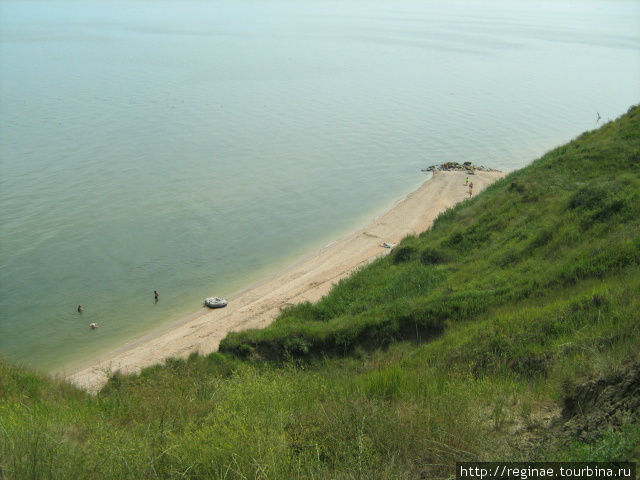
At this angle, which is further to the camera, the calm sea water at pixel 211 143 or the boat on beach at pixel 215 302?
the calm sea water at pixel 211 143

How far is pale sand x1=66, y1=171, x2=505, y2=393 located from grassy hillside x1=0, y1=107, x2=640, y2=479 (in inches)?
205

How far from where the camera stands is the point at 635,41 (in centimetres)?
12656

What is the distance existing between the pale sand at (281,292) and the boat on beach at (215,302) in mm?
376

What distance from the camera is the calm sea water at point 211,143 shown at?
28.6 meters

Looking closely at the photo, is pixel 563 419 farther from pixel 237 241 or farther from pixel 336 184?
pixel 336 184

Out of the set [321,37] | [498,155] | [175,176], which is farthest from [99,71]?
[321,37]

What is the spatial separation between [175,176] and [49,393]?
3236 centimetres

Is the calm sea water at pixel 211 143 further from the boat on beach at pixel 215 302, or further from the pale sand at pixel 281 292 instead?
the pale sand at pixel 281 292

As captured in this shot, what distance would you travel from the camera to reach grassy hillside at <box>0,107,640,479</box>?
6824mm

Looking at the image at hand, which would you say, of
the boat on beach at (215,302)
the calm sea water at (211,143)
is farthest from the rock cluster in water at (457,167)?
the boat on beach at (215,302)

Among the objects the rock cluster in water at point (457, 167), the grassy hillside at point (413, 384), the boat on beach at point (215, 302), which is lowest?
the boat on beach at point (215, 302)

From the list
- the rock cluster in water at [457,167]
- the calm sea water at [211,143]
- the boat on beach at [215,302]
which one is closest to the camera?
the boat on beach at [215,302]

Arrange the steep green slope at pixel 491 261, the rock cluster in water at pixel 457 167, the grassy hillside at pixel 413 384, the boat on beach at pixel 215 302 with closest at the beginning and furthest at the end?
the grassy hillside at pixel 413 384 → the steep green slope at pixel 491 261 → the boat on beach at pixel 215 302 → the rock cluster in water at pixel 457 167

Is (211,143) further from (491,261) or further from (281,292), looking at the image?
(491,261)
